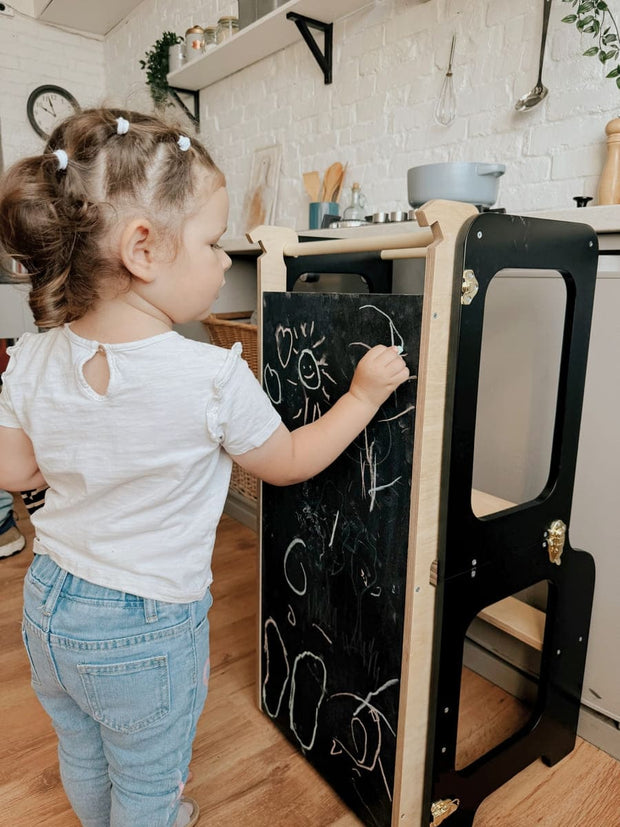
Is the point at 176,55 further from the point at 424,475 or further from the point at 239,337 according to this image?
the point at 424,475

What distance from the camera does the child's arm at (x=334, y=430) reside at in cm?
79

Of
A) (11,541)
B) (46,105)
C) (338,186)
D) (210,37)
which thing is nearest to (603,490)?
(338,186)

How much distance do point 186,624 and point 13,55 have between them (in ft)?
12.0

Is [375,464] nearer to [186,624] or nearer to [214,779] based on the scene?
[186,624]

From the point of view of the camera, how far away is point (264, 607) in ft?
3.94

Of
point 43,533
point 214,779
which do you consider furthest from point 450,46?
point 214,779

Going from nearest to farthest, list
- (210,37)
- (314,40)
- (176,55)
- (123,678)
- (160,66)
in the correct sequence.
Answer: (123,678) → (314,40) → (210,37) → (176,55) → (160,66)

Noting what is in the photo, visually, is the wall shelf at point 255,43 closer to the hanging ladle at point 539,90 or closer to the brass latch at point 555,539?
the hanging ladle at point 539,90

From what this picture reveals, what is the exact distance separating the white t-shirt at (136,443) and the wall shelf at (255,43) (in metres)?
1.72

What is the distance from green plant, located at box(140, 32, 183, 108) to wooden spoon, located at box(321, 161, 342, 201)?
1086mm

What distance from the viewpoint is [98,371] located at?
2.27 ft

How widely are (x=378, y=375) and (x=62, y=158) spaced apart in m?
0.43

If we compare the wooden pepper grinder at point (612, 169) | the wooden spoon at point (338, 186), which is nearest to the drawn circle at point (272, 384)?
the wooden pepper grinder at point (612, 169)

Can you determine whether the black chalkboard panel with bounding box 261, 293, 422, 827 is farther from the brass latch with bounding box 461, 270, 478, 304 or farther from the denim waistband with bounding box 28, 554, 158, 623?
the denim waistband with bounding box 28, 554, 158, 623
